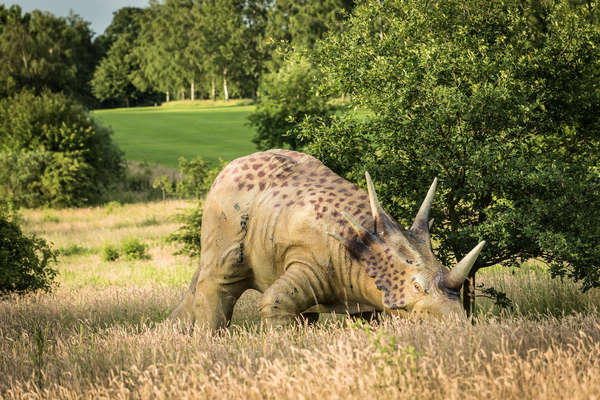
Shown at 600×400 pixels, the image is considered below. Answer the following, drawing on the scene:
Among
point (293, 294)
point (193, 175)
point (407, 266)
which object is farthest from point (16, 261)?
point (193, 175)

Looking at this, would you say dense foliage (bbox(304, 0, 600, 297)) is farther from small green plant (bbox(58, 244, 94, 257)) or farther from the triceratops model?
small green plant (bbox(58, 244, 94, 257))

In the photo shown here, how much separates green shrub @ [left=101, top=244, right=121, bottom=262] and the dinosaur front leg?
14.2 m

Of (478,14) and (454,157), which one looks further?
(478,14)

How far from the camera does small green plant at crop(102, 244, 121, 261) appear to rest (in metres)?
19.2

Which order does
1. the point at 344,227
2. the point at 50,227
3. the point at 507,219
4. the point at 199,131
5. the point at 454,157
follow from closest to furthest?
the point at 344,227
the point at 507,219
the point at 454,157
the point at 50,227
the point at 199,131

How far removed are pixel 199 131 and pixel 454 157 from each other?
5699 cm

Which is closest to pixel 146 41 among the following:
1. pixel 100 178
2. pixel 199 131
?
pixel 199 131

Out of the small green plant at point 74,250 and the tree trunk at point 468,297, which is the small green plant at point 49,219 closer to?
the small green plant at point 74,250

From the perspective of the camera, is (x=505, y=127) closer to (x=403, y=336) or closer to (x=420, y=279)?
(x=420, y=279)

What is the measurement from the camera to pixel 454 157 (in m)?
7.66

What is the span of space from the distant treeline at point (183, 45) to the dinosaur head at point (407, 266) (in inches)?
2342

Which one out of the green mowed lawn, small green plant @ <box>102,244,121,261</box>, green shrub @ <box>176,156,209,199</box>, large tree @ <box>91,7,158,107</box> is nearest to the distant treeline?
large tree @ <box>91,7,158,107</box>

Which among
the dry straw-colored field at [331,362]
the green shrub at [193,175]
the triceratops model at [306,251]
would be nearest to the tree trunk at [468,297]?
the dry straw-colored field at [331,362]

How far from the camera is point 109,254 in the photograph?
1930 cm
